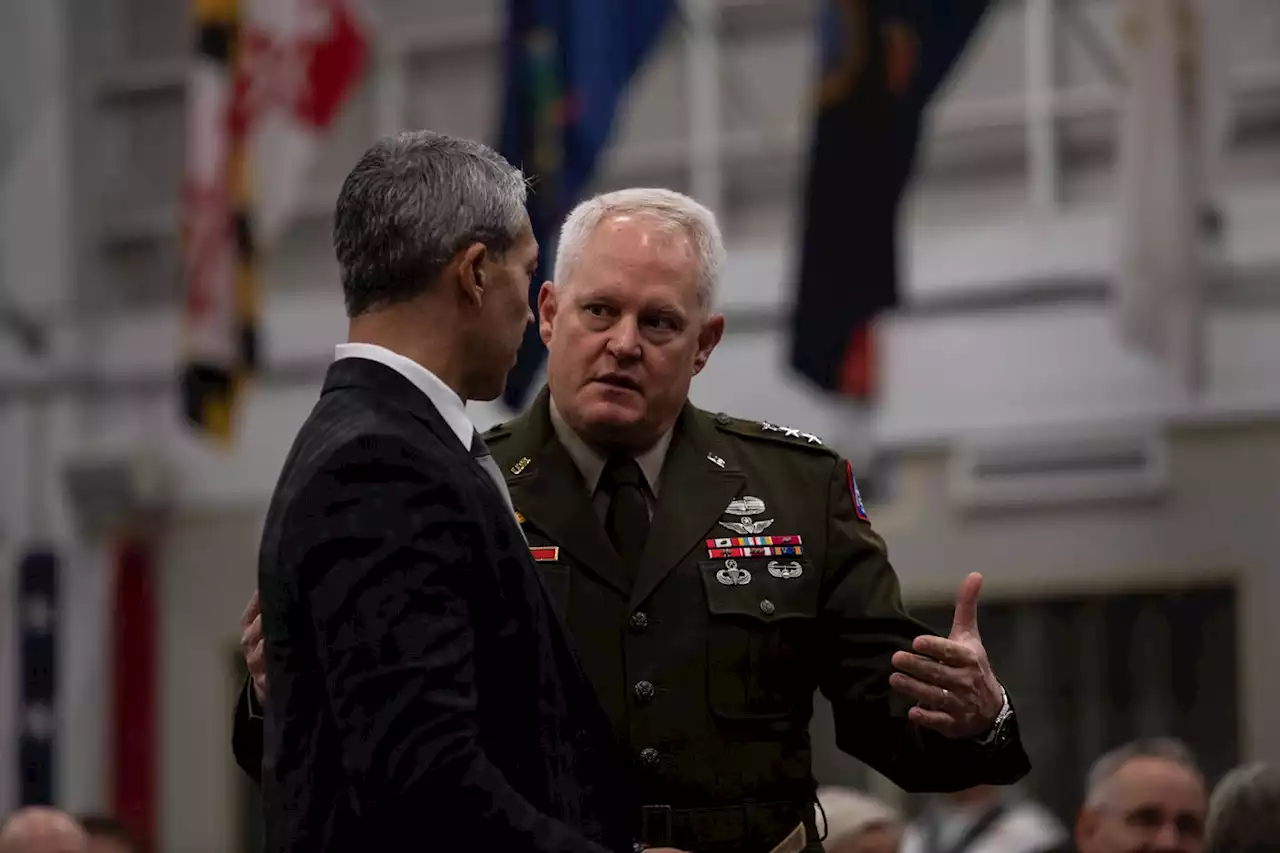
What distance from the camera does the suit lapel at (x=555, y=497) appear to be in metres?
2.52

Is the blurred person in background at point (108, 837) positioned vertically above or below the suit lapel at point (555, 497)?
below

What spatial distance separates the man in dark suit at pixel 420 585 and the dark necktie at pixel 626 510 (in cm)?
54

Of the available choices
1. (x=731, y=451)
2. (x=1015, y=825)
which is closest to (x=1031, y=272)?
(x=1015, y=825)

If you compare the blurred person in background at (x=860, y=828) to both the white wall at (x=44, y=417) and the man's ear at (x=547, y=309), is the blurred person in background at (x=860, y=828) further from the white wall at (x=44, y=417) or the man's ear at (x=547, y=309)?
the white wall at (x=44, y=417)

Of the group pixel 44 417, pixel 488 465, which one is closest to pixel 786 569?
pixel 488 465

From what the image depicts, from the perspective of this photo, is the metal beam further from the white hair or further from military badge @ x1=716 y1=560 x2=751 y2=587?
military badge @ x1=716 y1=560 x2=751 y2=587

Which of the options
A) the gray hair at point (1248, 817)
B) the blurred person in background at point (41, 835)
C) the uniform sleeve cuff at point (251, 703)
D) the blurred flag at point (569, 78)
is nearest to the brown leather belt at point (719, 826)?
the uniform sleeve cuff at point (251, 703)

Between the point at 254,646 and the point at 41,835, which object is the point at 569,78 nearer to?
the point at 41,835

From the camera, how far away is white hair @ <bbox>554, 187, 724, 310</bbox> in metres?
2.62

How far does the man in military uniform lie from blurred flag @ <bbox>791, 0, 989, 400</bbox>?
410cm

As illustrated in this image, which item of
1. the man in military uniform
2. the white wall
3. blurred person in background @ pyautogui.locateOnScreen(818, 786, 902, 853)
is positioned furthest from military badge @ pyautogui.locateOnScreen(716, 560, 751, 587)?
the white wall

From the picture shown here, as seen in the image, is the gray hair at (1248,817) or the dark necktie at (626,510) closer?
the dark necktie at (626,510)

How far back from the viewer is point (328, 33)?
8.41 metres

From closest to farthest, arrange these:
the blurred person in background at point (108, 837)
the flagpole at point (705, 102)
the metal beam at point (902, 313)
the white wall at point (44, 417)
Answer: the blurred person in background at point (108, 837) → the metal beam at point (902, 313) → the flagpole at point (705, 102) → the white wall at point (44, 417)
